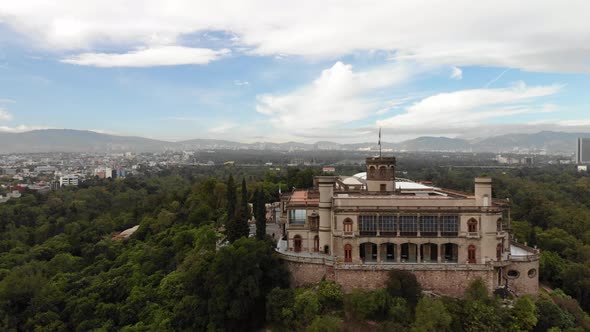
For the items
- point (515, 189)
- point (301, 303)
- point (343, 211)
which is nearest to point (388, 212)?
point (343, 211)

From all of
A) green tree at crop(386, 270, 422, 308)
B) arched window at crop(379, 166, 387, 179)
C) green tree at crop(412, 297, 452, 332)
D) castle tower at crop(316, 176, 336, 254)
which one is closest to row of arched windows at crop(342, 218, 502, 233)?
castle tower at crop(316, 176, 336, 254)

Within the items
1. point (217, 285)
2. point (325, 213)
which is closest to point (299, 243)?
point (325, 213)

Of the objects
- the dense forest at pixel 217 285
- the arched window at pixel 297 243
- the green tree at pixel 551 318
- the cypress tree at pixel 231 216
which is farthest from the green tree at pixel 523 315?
the cypress tree at pixel 231 216

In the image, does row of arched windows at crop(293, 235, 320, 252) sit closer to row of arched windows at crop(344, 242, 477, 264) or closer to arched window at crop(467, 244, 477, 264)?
row of arched windows at crop(344, 242, 477, 264)

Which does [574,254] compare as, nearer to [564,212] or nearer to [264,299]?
[564,212]

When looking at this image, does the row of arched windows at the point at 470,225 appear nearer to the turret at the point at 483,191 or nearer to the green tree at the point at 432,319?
the turret at the point at 483,191

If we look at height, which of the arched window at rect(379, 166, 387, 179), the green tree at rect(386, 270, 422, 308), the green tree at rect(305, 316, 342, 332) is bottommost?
the green tree at rect(305, 316, 342, 332)
